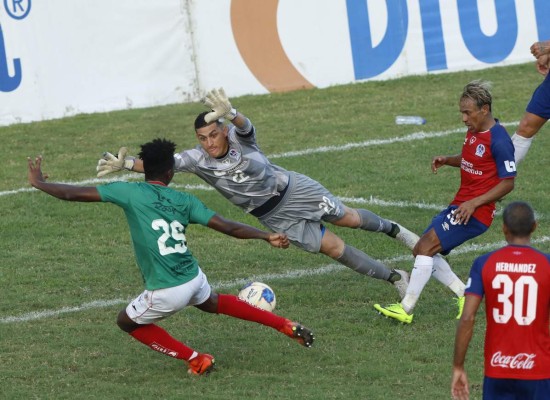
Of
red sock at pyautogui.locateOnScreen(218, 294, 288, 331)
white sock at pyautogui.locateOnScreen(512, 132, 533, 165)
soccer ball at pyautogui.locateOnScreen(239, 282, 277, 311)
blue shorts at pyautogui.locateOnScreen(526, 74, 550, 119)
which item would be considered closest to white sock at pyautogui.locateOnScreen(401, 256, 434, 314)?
soccer ball at pyautogui.locateOnScreen(239, 282, 277, 311)

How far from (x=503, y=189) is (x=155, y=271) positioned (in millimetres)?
2942

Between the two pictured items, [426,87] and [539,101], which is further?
[426,87]

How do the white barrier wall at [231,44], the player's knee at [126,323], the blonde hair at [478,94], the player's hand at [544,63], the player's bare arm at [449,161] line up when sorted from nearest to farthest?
1. the player's knee at [126,323]
2. the blonde hair at [478,94]
3. the player's bare arm at [449,161]
4. the player's hand at [544,63]
5. the white barrier wall at [231,44]

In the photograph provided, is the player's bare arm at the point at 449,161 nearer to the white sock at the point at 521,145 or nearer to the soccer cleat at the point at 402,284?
the soccer cleat at the point at 402,284

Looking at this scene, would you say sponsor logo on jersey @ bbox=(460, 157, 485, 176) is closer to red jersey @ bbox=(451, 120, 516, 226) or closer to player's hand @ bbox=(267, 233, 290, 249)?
red jersey @ bbox=(451, 120, 516, 226)

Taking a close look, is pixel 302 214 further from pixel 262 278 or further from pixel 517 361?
pixel 517 361

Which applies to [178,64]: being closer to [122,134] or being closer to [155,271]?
[122,134]

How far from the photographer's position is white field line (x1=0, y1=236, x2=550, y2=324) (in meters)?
A: 10.4

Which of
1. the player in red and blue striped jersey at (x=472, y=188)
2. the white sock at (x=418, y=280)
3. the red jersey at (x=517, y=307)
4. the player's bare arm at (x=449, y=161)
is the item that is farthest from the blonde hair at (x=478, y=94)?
the red jersey at (x=517, y=307)

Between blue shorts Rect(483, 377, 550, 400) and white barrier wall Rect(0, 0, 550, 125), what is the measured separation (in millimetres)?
12623

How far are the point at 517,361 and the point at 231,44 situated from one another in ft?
42.1

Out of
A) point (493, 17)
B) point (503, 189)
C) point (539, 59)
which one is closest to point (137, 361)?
point (503, 189)

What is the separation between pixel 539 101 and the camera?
11.9m

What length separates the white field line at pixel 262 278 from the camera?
10406mm
